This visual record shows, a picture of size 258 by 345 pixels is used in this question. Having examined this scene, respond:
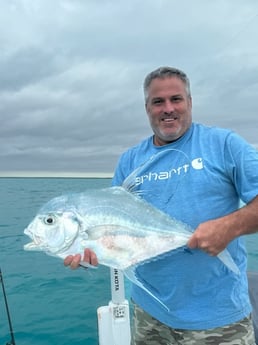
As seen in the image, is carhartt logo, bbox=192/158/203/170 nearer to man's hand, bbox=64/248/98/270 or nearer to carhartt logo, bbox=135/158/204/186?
carhartt logo, bbox=135/158/204/186

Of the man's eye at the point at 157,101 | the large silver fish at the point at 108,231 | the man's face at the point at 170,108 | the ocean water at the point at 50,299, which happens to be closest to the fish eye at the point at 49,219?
the large silver fish at the point at 108,231

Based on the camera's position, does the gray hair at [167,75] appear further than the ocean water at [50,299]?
No

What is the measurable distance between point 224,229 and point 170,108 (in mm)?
923

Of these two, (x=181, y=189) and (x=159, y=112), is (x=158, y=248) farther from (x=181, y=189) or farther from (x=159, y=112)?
(x=159, y=112)

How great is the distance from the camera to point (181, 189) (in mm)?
2467

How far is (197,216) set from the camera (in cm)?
240

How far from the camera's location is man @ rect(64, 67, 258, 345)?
2.22 metres

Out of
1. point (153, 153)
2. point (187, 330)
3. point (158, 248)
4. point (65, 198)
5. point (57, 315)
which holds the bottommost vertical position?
point (57, 315)

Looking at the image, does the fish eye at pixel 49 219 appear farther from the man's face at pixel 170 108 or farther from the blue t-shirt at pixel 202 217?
the man's face at pixel 170 108

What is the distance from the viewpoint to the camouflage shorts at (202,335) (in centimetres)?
233

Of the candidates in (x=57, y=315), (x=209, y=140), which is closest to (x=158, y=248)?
(x=209, y=140)

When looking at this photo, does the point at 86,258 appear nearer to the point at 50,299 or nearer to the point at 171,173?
the point at 171,173

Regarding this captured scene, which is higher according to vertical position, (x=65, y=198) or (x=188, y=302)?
(x=65, y=198)

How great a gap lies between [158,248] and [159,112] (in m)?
0.94
